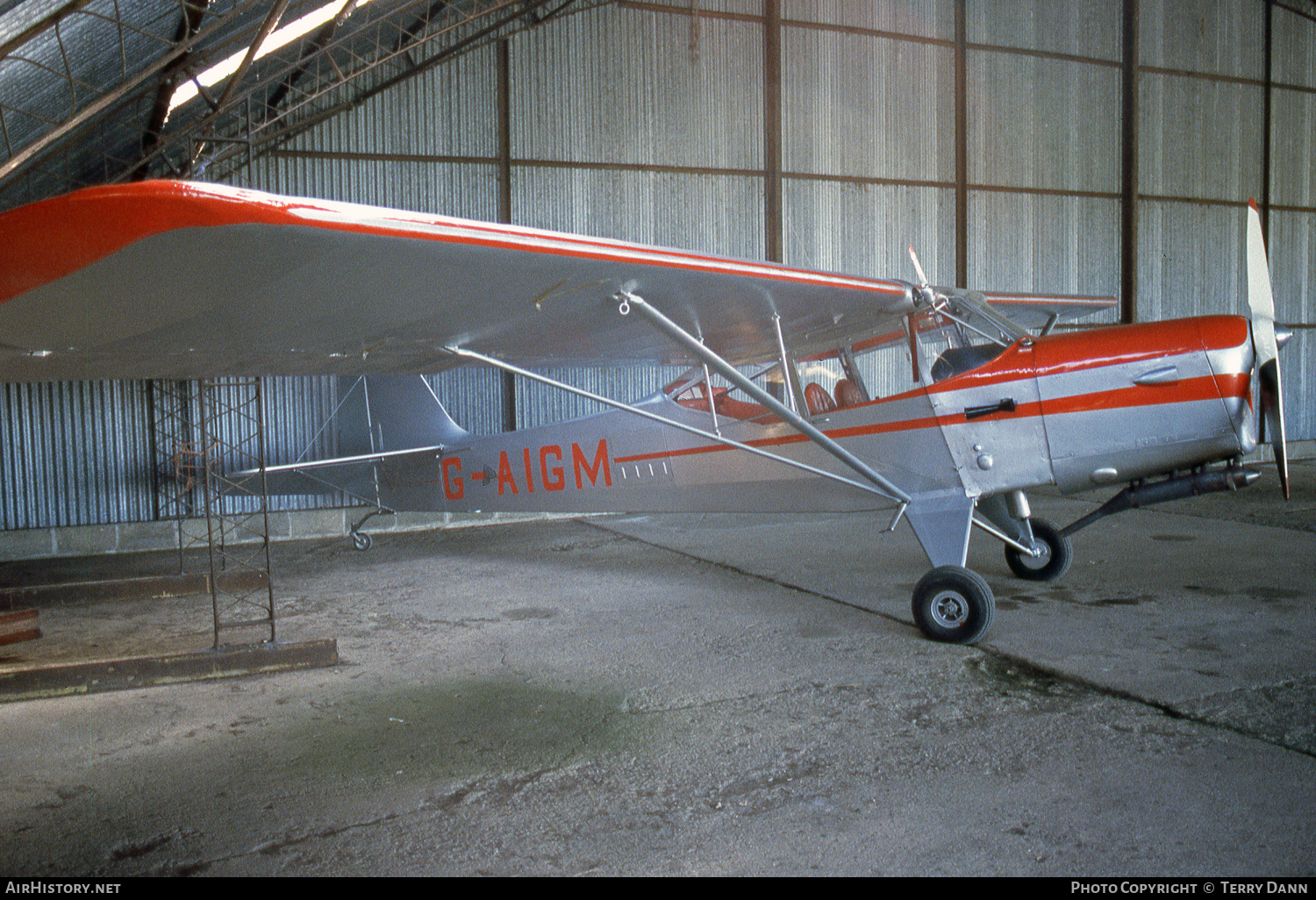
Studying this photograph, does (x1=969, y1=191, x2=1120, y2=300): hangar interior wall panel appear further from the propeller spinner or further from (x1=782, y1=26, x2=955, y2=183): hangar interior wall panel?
the propeller spinner

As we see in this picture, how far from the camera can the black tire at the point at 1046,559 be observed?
22.3ft

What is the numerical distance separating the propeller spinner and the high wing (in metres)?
2.08

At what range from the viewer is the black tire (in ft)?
22.3

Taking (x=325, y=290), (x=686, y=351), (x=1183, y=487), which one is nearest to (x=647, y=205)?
(x=686, y=351)

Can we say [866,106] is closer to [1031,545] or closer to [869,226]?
[869,226]

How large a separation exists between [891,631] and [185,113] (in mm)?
9328

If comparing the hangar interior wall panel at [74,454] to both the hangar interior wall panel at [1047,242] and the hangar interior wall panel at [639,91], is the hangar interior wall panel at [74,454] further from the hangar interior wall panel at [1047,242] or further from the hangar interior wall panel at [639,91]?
the hangar interior wall panel at [1047,242]

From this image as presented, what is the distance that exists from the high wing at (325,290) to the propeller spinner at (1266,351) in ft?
6.82

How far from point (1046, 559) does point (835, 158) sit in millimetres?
8902

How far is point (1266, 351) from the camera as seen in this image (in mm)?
5176

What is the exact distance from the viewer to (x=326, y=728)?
4152 mm

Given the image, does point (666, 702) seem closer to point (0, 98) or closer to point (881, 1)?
point (0, 98)

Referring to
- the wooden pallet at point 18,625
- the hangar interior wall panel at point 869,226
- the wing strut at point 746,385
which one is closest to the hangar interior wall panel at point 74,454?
the wooden pallet at point 18,625
